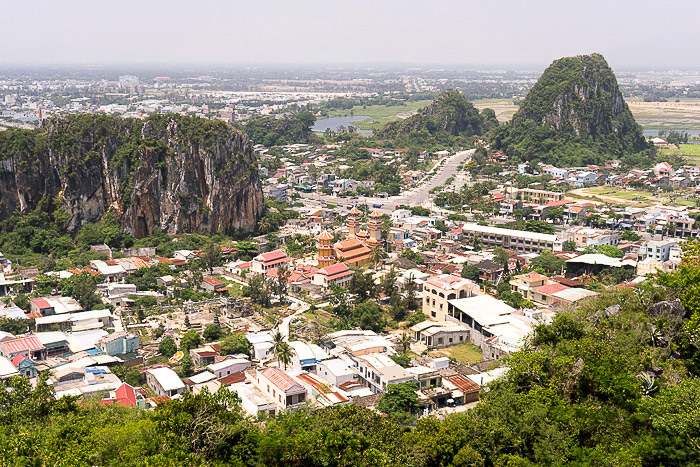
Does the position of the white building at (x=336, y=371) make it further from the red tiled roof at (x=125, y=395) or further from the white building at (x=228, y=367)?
the red tiled roof at (x=125, y=395)

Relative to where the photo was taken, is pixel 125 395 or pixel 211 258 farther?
pixel 211 258

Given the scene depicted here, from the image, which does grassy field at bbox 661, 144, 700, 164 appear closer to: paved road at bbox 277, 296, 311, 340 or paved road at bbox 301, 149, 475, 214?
paved road at bbox 301, 149, 475, 214

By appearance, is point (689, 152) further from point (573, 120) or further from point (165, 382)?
point (165, 382)

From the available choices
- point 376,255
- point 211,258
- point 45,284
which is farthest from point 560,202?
point 45,284

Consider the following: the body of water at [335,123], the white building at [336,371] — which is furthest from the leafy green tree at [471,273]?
the body of water at [335,123]

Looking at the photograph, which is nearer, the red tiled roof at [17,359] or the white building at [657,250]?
the red tiled roof at [17,359]

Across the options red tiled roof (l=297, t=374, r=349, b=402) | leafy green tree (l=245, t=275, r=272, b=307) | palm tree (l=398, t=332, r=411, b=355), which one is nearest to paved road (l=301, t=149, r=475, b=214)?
leafy green tree (l=245, t=275, r=272, b=307)
